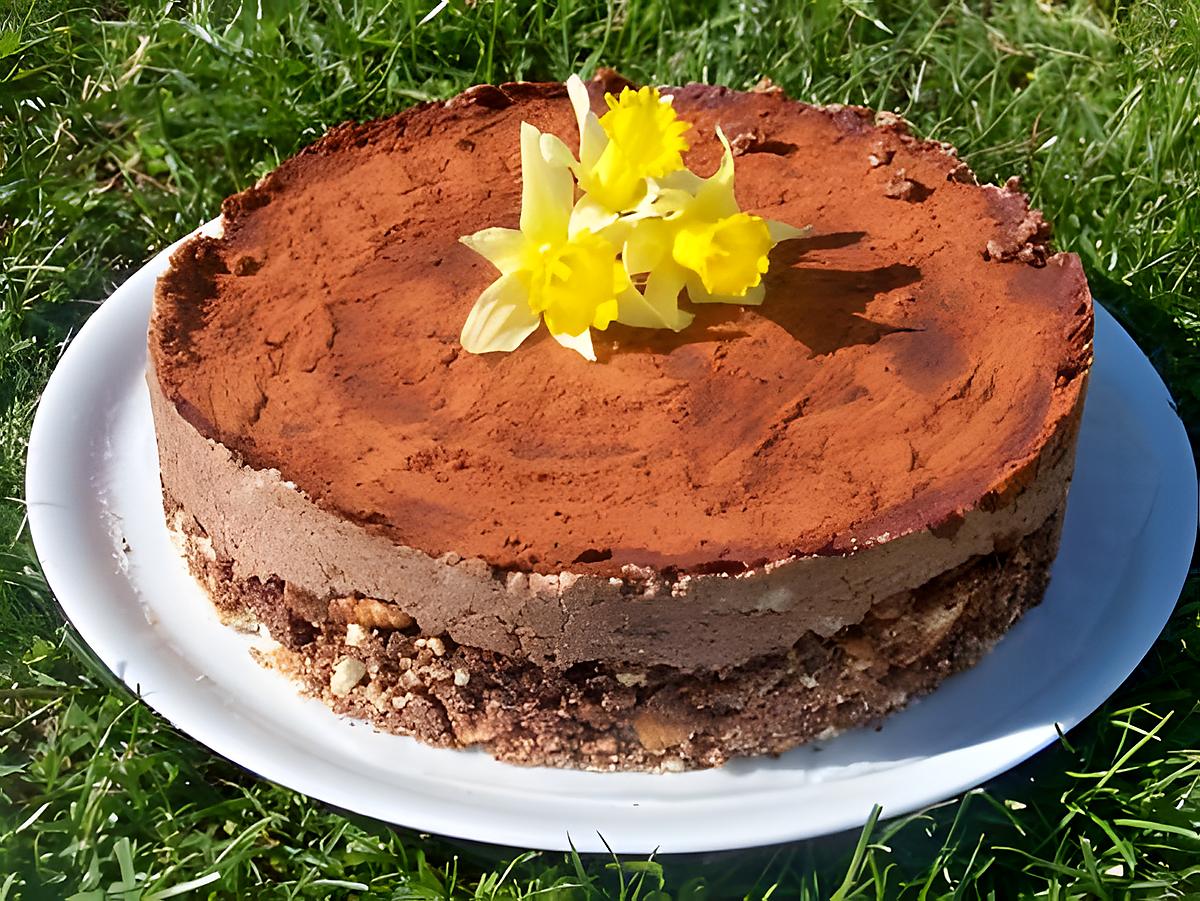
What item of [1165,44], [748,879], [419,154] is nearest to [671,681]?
[748,879]

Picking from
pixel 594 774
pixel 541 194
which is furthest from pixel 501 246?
pixel 594 774

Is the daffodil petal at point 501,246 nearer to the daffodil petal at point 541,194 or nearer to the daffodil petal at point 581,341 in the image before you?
the daffodil petal at point 541,194

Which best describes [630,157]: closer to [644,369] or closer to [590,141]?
[590,141]

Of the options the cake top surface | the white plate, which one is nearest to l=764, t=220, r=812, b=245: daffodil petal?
the cake top surface

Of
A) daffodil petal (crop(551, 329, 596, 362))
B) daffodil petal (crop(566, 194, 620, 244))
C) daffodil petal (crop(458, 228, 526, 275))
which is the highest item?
daffodil petal (crop(566, 194, 620, 244))

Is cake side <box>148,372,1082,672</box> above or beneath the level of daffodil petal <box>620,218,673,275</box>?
beneath

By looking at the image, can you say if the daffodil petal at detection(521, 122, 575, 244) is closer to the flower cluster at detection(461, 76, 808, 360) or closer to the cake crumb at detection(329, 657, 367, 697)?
the flower cluster at detection(461, 76, 808, 360)

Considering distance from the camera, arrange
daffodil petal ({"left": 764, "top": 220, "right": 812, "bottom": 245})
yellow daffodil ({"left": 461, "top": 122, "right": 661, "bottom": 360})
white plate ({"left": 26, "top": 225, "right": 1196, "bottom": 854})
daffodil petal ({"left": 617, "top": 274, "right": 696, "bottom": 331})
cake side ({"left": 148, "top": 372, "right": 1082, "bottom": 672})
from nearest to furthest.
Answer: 1. cake side ({"left": 148, "top": 372, "right": 1082, "bottom": 672})
2. white plate ({"left": 26, "top": 225, "right": 1196, "bottom": 854})
3. yellow daffodil ({"left": 461, "top": 122, "right": 661, "bottom": 360})
4. daffodil petal ({"left": 617, "top": 274, "right": 696, "bottom": 331})
5. daffodil petal ({"left": 764, "top": 220, "right": 812, "bottom": 245})
